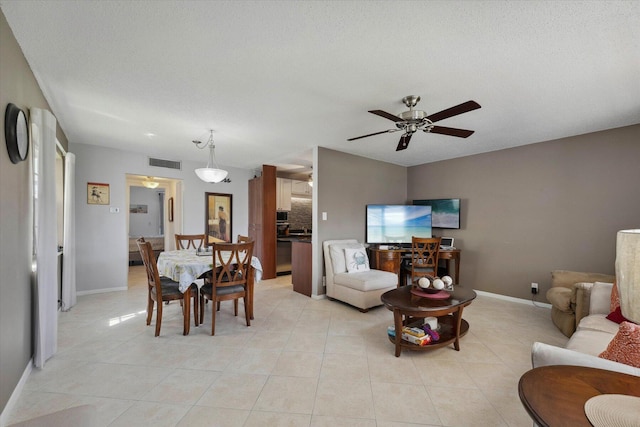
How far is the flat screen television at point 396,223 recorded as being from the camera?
16.1 feet

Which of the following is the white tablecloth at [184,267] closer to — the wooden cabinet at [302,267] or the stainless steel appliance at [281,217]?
the wooden cabinet at [302,267]

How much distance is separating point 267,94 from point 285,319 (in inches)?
101

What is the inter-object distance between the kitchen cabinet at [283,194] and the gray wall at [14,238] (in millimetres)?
4415

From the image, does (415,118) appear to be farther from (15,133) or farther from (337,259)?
(15,133)

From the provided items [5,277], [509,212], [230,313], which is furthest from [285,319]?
[509,212]

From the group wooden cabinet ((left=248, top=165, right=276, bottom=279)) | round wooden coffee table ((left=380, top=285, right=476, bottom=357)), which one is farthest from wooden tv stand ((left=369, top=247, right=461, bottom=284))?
wooden cabinet ((left=248, top=165, right=276, bottom=279))

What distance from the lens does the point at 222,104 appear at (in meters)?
2.73

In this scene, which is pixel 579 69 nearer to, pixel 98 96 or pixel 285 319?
pixel 285 319

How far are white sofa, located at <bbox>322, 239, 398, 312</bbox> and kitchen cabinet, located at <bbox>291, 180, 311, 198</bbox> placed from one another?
2.68 metres

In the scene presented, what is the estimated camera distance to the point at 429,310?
7.73ft

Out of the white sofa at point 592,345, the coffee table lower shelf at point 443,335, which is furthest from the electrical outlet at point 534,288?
the coffee table lower shelf at point 443,335

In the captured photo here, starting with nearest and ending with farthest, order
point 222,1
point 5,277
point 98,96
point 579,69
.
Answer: point 222,1
point 5,277
point 579,69
point 98,96

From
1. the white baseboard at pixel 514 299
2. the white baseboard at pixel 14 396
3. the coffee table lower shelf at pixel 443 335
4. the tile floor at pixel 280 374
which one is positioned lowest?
the white baseboard at pixel 514 299

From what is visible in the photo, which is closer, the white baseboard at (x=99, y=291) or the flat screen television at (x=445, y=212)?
the white baseboard at (x=99, y=291)
